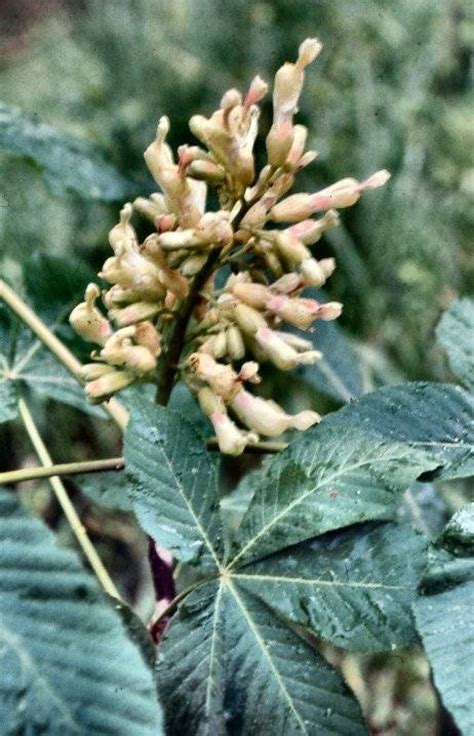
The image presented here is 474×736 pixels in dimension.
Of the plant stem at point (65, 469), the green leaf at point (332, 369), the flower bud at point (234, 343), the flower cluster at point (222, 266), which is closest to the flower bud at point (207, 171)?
the flower cluster at point (222, 266)

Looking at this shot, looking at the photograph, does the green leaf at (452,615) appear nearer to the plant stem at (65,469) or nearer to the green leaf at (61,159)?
the plant stem at (65,469)

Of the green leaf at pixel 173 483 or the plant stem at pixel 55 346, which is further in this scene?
the plant stem at pixel 55 346

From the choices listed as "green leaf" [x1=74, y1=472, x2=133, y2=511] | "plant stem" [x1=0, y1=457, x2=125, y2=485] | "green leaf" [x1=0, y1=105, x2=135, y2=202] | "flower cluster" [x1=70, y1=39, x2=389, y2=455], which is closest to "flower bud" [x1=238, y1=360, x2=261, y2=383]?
"flower cluster" [x1=70, y1=39, x2=389, y2=455]

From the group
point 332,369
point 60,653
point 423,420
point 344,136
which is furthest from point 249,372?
point 344,136

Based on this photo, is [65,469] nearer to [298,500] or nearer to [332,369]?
[298,500]

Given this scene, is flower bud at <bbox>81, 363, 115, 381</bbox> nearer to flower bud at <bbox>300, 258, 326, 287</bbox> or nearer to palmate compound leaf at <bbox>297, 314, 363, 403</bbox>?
flower bud at <bbox>300, 258, 326, 287</bbox>

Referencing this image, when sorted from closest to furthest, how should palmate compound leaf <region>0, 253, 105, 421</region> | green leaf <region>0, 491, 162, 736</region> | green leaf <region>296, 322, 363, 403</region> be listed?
green leaf <region>0, 491, 162, 736</region> → palmate compound leaf <region>0, 253, 105, 421</region> → green leaf <region>296, 322, 363, 403</region>
